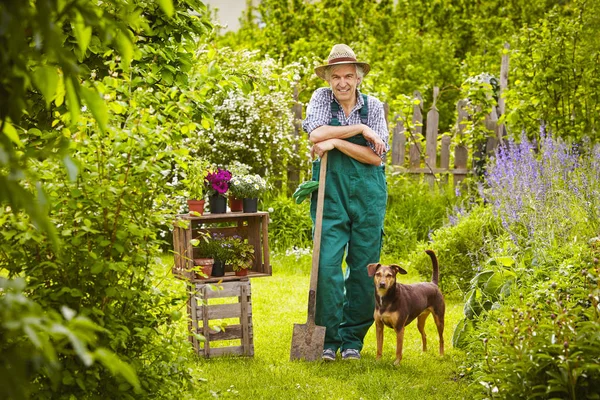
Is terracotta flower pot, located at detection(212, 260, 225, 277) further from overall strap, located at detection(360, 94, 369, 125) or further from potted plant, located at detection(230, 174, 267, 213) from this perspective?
overall strap, located at detection(360, 94, 369, 125)

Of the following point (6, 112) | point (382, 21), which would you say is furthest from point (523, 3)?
point (6, 112)

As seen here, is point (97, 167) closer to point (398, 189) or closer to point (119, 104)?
point (119, 104)

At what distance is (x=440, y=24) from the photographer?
18.0 metres

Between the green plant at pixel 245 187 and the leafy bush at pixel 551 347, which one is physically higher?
the green plant at pixel 245 187

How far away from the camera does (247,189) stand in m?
5.55

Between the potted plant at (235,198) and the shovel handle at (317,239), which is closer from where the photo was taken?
the shovel handle at (317,239)

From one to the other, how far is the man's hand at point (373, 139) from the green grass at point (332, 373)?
1.32 metres

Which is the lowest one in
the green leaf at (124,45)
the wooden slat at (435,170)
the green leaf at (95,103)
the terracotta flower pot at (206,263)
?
the terracotta flower pot at (206,263)

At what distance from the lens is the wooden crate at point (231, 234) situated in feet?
17.7

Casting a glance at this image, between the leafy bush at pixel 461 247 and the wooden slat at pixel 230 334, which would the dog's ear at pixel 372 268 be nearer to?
the wooden slat at pixel 230 334

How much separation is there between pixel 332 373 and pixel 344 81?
1.81 meters

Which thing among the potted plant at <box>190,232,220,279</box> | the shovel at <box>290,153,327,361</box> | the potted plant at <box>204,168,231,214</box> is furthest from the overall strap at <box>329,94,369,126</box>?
the potted plant at <box>190,232,220,279</box>

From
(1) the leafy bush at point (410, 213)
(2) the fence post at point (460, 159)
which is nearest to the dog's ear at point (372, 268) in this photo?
(1) the leafy bush at point (410, 213)

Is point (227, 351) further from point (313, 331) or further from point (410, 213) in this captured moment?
point (410, 213)
